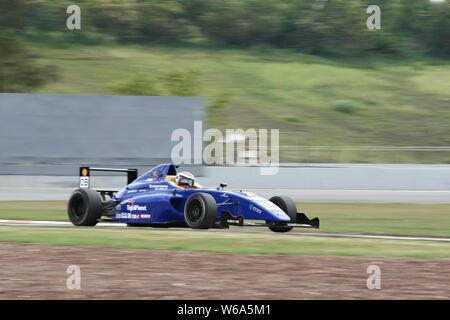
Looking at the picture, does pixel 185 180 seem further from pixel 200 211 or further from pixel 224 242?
pixel 224 242

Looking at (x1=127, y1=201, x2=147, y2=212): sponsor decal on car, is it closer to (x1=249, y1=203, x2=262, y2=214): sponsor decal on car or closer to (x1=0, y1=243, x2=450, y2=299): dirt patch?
(x1=249, y1=203, x2=262, y2=214): sponsor decal on car

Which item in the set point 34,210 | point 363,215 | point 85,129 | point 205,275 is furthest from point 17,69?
point 205,275

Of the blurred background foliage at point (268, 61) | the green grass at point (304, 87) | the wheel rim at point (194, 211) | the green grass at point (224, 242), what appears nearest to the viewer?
the green grass at point (224, 242)

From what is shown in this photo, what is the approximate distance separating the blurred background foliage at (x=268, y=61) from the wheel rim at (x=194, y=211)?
20152 mm

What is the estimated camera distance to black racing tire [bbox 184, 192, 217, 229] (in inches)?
582

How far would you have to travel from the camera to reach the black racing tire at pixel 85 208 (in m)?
16.2

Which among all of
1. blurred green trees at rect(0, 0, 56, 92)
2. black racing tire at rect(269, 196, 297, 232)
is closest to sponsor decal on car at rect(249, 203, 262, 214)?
black racing tire at rect(269, 196, 297, 232)

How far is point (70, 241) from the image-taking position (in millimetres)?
13383

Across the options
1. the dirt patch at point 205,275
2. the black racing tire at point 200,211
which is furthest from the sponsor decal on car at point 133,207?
the dirt patch at point 205,275

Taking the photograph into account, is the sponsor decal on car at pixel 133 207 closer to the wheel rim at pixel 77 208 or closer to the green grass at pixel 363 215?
the wheel rim at pixel 77 208

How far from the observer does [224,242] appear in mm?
13492

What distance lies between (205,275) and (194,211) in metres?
5.16

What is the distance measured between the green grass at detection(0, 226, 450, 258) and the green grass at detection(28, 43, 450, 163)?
22.3 meters
